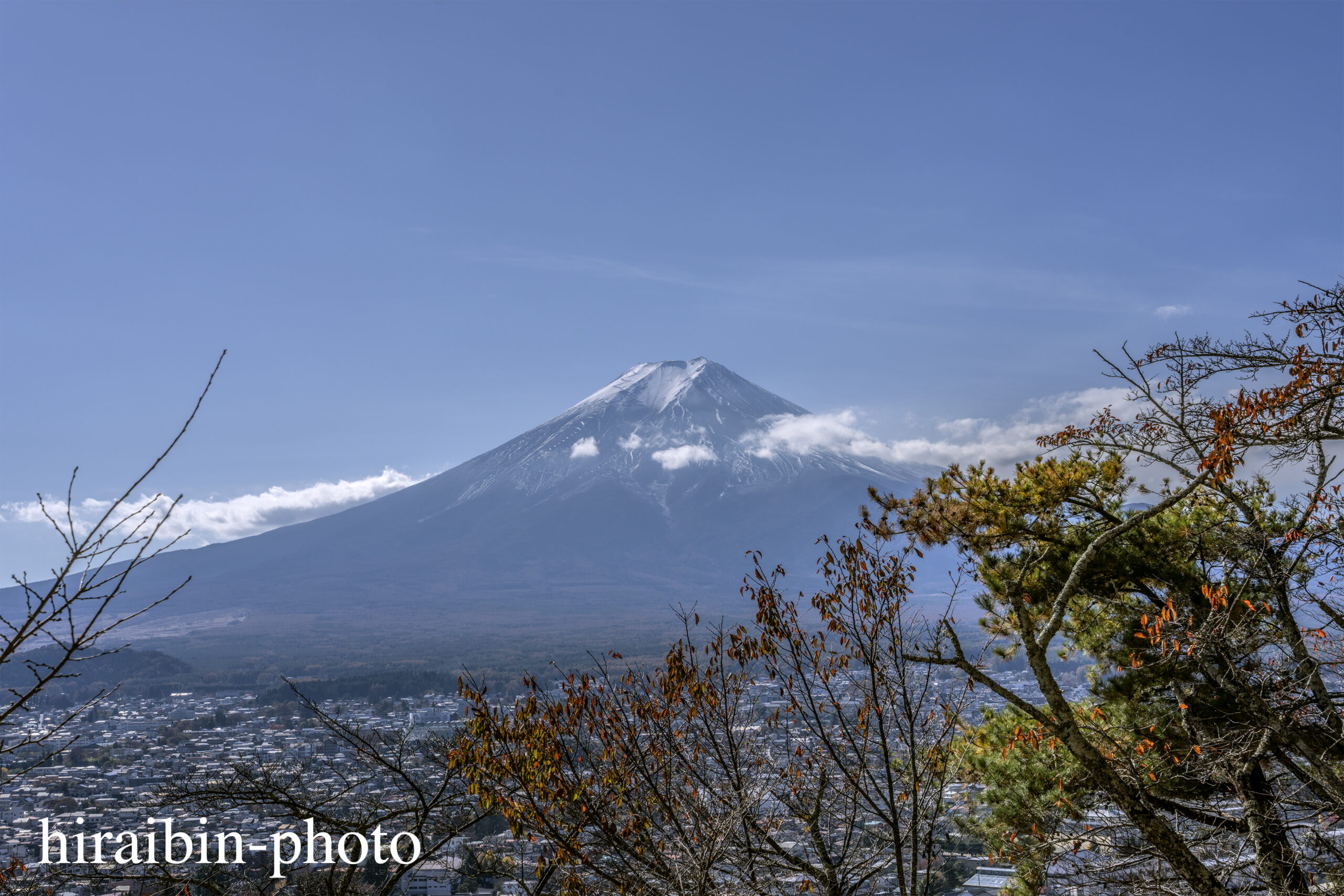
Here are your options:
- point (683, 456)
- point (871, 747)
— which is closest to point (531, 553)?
point (683, 456)

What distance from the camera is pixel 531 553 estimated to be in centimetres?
14238

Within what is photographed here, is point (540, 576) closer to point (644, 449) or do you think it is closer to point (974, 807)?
point (644, 449)

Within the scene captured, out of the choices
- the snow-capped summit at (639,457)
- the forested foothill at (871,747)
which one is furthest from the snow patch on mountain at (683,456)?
the forested foothill at (871,747)

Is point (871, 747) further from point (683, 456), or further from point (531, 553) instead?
point (683, 456)

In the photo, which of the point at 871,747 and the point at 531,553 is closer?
the point at 871,747

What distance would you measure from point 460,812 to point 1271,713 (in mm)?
5539

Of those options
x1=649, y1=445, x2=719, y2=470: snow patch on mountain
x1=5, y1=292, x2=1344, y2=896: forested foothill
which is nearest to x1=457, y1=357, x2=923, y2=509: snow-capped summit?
x1=649, y1=445, x2=719, y2=470: snow patch on mountain

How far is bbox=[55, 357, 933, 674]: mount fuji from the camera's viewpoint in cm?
8512

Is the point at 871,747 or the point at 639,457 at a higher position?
the point at 639,457

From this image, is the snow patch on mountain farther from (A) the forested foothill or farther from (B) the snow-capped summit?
(A) the forested foothill

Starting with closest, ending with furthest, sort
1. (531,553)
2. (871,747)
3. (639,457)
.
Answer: (871,747) → (531,553) → (639,457)

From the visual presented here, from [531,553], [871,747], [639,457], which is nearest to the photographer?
[871,747]

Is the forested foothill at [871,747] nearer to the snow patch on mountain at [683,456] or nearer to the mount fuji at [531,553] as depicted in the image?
the mount fuji at [531,553]

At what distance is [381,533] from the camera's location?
15425 centimetres
